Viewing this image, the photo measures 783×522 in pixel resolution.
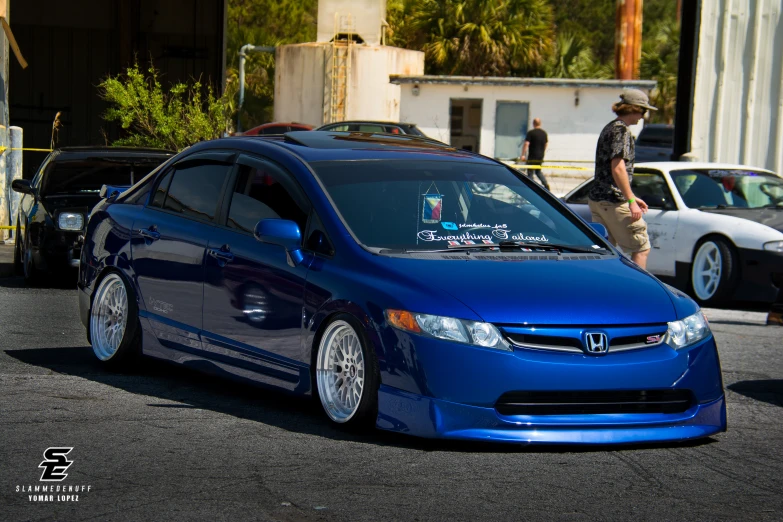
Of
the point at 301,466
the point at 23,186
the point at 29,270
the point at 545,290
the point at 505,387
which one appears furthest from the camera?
the point at 23,186

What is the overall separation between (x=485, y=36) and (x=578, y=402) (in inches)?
1650

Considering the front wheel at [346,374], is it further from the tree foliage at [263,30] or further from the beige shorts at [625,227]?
the tree foliage at [263,30]

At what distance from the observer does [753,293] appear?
1302 cm

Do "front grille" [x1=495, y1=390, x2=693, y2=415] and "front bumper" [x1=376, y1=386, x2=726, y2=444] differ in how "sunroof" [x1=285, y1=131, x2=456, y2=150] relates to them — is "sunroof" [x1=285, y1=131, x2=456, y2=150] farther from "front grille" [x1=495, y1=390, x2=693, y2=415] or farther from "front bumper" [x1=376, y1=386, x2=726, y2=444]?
"front grille" [x1=495, y1=390, x2=693, y2=415]

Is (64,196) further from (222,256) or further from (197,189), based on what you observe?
(222,256)

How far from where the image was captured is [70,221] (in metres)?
12.9

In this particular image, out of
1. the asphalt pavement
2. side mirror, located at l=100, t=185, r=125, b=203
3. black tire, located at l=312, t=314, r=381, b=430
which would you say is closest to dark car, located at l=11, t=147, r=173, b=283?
side mirror, located at l=100, t=185, r=125, b=203

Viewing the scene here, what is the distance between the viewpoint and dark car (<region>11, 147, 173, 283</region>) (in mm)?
12906

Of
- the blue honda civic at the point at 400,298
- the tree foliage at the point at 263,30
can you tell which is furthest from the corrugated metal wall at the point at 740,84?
the tree foliage at the point at 263,30

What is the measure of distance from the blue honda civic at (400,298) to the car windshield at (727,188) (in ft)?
22.4

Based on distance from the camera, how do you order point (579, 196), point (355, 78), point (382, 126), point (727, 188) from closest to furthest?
point (727, 188)
point (579, 196)
point (382, 126)
point (355, 78)

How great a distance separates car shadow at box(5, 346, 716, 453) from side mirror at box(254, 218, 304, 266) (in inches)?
27.7

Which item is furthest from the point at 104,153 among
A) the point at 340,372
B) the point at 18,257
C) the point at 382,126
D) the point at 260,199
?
the point at 382,126

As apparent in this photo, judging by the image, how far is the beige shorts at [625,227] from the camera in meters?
11.1
